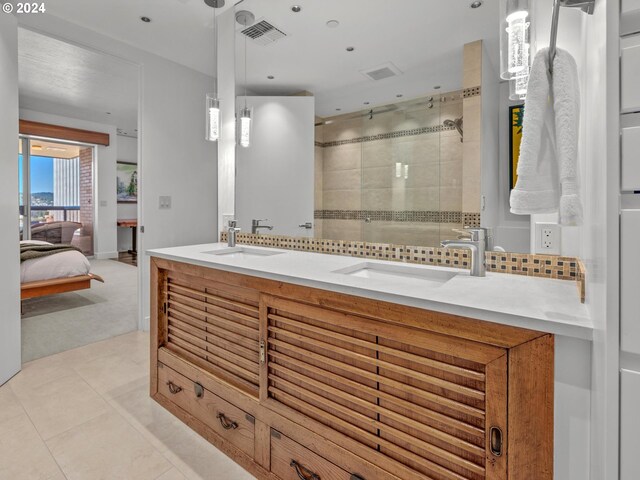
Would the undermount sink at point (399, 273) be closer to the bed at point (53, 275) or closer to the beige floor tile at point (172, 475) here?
the beige floor tile at point (172, 475)

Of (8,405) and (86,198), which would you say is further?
(86,198)

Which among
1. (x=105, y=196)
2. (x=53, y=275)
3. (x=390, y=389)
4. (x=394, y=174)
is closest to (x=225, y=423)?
(x=390, y=389)

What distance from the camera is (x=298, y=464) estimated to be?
1.29m

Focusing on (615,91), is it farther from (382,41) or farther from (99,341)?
(99,341)

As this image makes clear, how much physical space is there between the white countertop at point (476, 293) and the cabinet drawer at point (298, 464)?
612 millimetres

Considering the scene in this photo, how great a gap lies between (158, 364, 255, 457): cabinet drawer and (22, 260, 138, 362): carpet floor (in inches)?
60.8

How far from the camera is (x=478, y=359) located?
89 centimetres

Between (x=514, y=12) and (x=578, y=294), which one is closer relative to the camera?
(x=578, y=294)

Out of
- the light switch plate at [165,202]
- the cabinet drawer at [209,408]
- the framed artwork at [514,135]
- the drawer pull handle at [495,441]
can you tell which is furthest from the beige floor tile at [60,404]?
the framed artwork at [514,135]

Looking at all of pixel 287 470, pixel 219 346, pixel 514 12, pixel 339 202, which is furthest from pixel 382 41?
pixel 287 470

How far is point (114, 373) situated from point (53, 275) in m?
2.02

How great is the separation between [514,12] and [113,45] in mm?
3123

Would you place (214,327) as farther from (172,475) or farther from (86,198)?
(86,198)

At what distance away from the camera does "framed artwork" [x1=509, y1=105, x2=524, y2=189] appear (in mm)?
1354
